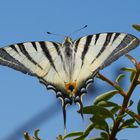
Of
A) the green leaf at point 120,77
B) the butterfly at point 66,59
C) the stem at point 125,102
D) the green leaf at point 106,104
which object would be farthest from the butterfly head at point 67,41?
the stem at point 125,102

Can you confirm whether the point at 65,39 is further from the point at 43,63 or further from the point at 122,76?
the point at 122,76

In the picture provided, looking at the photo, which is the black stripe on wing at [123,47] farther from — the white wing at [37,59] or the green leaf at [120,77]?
the white wing at [37,59]

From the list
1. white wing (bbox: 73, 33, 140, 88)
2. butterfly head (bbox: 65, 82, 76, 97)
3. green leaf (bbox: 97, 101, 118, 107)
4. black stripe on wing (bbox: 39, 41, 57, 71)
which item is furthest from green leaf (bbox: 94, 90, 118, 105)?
black stripe on wing (bbox: 39, 41, 57, 71)

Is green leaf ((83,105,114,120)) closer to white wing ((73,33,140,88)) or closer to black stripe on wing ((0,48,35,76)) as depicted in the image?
white wing ((73,33,140,88))

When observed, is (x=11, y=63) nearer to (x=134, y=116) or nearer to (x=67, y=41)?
(x=67, y=41)

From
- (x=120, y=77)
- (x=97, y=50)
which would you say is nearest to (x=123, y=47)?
(x=120, y=77)
